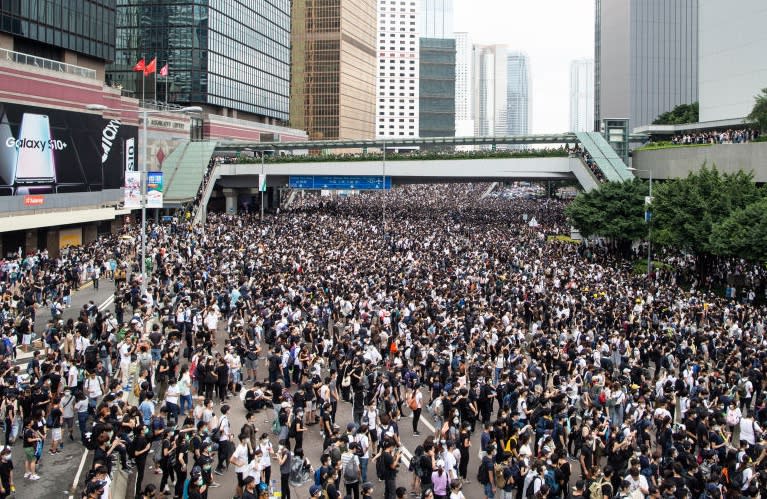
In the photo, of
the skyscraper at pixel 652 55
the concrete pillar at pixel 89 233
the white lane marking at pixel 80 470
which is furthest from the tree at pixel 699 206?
the skyscraper at pixel 652 55

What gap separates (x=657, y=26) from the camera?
114250 millimetres

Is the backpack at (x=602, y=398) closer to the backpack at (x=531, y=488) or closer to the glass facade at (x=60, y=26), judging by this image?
the backpack at (x=531, y=488)

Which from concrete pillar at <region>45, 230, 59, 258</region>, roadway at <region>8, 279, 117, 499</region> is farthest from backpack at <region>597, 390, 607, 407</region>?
concrete pillar at <region>45, 230, 59, 258</region>

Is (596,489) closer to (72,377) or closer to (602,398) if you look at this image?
(602,398)

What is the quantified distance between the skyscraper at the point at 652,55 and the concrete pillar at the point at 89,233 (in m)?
94.3

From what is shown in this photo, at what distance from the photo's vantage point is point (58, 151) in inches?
1538

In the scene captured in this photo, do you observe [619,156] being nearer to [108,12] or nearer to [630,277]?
[630,277]

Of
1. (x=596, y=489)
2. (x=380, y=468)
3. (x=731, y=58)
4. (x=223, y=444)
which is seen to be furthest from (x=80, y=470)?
(x=731, y=58)

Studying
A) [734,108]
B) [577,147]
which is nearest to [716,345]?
[577,147]

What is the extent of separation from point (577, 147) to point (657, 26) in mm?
72127

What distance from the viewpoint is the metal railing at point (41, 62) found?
138 feet

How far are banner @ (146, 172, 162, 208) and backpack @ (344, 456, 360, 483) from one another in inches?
599

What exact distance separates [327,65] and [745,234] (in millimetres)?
123568

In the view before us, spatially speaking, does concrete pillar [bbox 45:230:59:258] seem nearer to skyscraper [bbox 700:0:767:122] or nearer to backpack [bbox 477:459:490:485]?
backpack [bbox 477:459:490:485]
